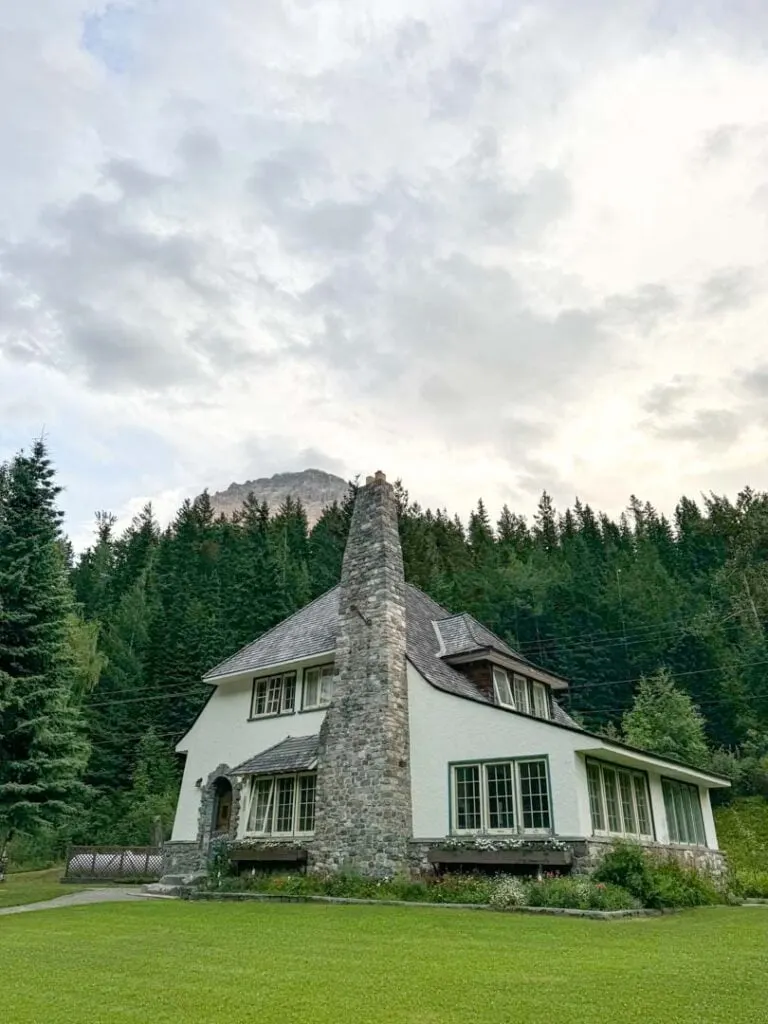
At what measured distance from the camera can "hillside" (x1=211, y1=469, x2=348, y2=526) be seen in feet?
533

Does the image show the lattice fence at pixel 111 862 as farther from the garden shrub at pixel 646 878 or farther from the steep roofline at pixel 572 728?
the garden shrub at pixel 646 878

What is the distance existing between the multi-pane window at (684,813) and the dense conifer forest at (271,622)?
12131mm

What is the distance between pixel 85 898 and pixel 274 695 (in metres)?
6.54

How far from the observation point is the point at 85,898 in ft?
50.7

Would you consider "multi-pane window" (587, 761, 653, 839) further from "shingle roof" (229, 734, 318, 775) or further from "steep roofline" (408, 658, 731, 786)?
"shingle roof" (229, 734, 318, 775)

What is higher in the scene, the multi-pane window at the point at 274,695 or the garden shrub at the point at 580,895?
the multi-pane window at the point at 274,695

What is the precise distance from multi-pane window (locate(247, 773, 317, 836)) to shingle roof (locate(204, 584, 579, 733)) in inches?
30.7

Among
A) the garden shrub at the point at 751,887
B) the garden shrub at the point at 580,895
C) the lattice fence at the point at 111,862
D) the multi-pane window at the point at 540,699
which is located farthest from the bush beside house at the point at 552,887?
the lattice fence at the point at 111,862

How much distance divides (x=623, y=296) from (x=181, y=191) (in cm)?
1049

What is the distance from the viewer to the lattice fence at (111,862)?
22031 mm

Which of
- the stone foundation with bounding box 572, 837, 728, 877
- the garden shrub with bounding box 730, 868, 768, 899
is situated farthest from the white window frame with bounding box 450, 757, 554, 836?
the garden shrub with bounding box 730, 868, 768, 899

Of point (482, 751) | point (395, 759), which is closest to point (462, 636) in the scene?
point (395, 759)

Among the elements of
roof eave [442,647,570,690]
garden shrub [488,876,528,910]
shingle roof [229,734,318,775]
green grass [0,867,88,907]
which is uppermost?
roof eave [442,647,570,690]

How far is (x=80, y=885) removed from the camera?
20.2 metres
